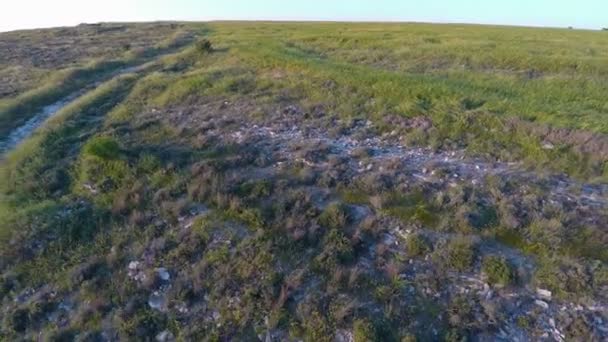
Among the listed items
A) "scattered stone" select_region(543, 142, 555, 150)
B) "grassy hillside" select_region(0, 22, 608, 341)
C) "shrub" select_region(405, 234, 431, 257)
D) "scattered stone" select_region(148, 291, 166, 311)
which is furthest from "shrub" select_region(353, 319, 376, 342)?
"scattered stone" select_region(543, 142, 555, 150)

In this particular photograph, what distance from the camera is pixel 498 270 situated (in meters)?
10.6

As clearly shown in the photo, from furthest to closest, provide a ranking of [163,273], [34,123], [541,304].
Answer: [34,123] → [163,273] → [541,304]

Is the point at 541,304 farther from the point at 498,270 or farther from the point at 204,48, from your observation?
the point at 204,48

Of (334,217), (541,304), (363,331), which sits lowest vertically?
(363,331)

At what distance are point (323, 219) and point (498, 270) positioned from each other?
421 centimetres

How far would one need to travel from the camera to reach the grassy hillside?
404 inches

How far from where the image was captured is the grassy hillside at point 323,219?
10273 mm

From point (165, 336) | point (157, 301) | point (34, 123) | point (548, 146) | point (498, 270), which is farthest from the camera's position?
point (34, 123)

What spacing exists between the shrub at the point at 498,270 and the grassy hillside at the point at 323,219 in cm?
3

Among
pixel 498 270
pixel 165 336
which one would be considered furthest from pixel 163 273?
pixel 498 270

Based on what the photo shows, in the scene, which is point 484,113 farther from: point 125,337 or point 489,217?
point 125,337

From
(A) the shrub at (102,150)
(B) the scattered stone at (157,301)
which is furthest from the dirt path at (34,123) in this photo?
(B) the scattered stone at (157,301)

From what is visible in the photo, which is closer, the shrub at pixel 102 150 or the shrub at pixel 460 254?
the shrub at pixel 460 254

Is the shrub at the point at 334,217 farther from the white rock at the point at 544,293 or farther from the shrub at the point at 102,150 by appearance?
the shrub at the point at 102,150
